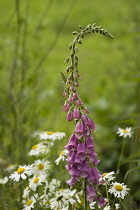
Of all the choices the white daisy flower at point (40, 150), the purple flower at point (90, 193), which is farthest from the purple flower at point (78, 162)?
the white daisy flower at point (40, 150)

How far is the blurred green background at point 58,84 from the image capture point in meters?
2.55

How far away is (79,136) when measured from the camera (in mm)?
1291

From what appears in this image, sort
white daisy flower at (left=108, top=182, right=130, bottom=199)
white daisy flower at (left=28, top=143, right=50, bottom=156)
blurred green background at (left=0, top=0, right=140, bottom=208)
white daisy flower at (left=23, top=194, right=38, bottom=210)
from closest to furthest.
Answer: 1. white daisy flower at (left=108, top=182, right=130, bottom=199)
2. white daisy flower at (left=23, top=194, right=38, bottom=210)
3. white daisy flower at (left=28, top=143, right=50, bottom=156)
4. blurred green background at (left=0, top=0, right=140, bottom=208)

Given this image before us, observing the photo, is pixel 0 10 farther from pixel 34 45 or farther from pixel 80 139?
pixel 80 139

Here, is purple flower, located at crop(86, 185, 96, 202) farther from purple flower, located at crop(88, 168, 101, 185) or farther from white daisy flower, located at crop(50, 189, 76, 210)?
white daisy flower, located at crop(50, 189, 76, 210)

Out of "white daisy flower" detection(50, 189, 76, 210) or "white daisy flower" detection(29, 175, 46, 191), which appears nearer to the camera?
"white daisy flower" detection(50, 189, 76, 210)

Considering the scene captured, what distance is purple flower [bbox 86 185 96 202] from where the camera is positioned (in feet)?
4.34

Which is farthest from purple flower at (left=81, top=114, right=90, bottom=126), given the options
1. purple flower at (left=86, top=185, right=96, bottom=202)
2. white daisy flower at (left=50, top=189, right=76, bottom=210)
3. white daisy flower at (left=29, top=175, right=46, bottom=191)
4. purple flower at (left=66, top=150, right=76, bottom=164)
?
white daisy flower at (left=29, top=175, right=46, bottom=191)

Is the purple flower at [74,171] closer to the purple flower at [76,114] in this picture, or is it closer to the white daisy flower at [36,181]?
the purple flower at [76,114]

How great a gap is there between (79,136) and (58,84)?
1.03 metres

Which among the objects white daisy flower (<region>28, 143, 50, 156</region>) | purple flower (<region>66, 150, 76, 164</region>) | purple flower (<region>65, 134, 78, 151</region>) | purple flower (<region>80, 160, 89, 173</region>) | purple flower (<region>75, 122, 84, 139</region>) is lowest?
purple flower (<region>80, 160, 89, 173</region>)

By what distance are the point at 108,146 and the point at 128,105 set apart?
2.22ft

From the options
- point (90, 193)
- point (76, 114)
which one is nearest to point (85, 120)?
point (76, 114)

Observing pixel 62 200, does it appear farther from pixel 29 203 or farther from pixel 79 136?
pixel 79 136
